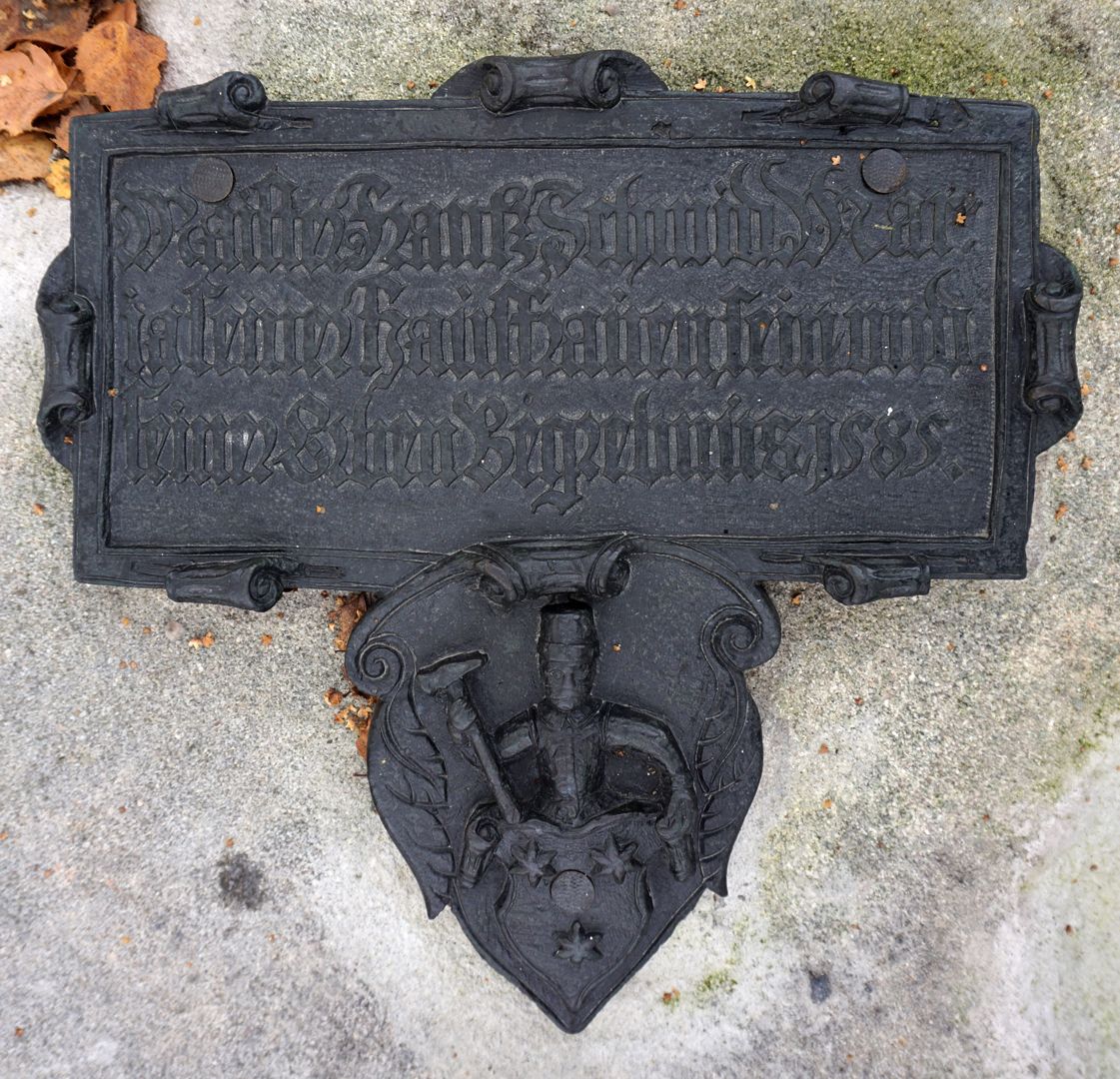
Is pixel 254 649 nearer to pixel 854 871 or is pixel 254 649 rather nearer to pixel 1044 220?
pixel 854 871

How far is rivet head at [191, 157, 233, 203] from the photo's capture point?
2.24 m

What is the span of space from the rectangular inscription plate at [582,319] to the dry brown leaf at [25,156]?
0.39 metres

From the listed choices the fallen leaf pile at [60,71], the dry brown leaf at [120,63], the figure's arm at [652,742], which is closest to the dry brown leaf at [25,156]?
the fallen leaf pile at [60,71]

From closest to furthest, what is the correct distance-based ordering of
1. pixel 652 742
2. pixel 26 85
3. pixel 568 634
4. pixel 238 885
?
pixel 568 634 < pixel 652 742 < pixel 26 85 < pixel 238 885

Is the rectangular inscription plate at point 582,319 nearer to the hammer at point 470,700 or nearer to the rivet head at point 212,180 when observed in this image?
the rivet head at point 212,180

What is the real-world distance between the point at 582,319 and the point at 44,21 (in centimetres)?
184

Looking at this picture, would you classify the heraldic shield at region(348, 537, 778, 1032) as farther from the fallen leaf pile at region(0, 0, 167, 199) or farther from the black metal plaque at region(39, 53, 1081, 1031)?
the fallen leaf pile at region(0, 0, 167, 199)

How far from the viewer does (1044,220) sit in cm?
255

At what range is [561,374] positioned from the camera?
2.24 m

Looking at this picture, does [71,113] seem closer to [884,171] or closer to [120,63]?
[120,63]

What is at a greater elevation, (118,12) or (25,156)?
(118,12)

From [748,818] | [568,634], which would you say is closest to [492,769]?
[568,634]

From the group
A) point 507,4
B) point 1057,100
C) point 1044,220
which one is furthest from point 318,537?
point 1057,100

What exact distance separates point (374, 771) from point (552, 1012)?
861 millimetres
